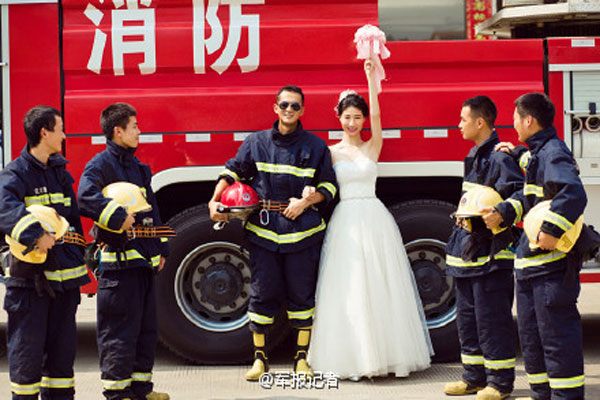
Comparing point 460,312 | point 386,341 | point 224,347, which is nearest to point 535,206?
point 460,312

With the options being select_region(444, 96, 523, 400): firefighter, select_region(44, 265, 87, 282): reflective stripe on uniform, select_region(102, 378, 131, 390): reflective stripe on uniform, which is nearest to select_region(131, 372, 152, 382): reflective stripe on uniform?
select_region(102, 378, 131, 390): reflective stripe on uniform

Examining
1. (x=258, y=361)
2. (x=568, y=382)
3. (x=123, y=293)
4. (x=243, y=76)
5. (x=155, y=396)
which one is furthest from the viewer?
(x=243, y=76)

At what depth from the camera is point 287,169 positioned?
5.71 metres

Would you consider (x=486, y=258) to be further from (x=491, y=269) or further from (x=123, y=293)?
(x=123, y=293)

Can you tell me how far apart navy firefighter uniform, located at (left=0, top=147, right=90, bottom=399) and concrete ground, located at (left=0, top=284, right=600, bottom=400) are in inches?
34.3

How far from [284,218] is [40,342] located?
180cm

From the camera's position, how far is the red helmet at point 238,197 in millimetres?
5559

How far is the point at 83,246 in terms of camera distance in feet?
15.7

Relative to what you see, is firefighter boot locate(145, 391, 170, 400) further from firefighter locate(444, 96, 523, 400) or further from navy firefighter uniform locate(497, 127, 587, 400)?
navy firefighter uniform locate(497, 127, 587, 400)

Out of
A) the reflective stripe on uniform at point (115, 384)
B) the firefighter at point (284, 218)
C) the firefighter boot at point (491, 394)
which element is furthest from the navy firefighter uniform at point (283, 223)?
the firefighter boot at point (491, 394)

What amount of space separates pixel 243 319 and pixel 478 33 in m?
2.81

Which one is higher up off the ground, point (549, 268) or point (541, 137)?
point (541, 137)

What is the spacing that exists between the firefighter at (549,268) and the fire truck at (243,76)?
46.9 inches

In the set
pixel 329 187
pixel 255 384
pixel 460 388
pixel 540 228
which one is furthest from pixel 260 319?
pixel 540 228
